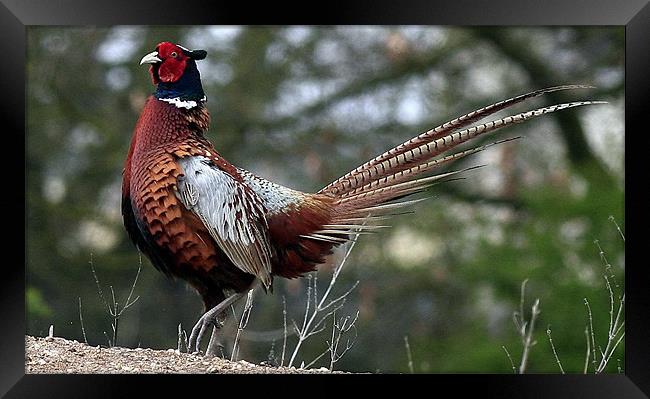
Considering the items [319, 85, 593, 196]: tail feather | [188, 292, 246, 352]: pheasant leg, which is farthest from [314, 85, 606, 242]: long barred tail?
[188, 292, 246, 352]: pheasant leg

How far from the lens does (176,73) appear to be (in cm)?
383

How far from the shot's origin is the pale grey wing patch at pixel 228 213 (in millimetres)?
3785

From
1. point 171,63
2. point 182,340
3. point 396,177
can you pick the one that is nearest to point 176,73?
point 171,63

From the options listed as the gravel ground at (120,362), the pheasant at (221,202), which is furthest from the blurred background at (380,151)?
the pheasant at (221,202)

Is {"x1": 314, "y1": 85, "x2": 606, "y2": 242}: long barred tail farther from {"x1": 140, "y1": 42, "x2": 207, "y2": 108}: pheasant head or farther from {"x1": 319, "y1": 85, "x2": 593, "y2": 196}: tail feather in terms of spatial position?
{"x1": 140, "y1": 42, "x2": 207, "y2": 108}: pheasant head

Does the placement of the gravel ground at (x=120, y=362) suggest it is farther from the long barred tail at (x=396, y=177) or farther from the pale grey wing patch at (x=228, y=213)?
the long barred tail at (x=396, y=177)

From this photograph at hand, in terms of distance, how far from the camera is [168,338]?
18.5 feet

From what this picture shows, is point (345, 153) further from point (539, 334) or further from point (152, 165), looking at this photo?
point (152, 165)

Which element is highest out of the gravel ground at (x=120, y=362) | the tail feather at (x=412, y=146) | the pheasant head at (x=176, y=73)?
the pheasant head at (x=176, y=73)

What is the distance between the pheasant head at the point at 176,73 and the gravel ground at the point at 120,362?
3.27 ft
